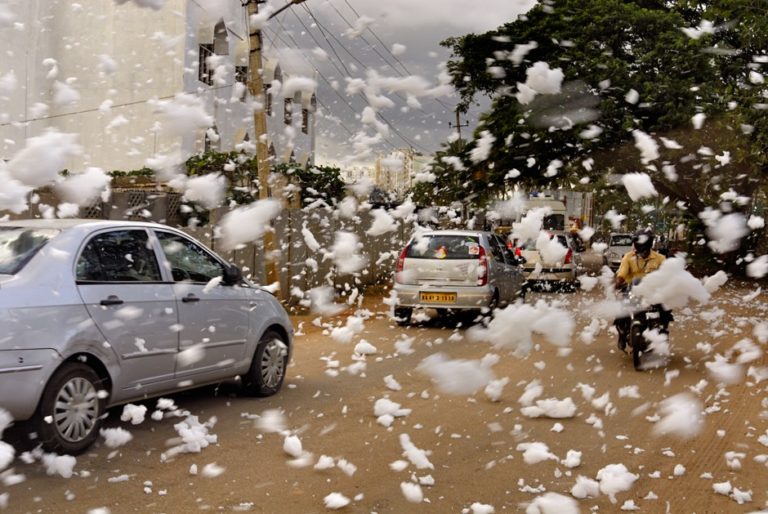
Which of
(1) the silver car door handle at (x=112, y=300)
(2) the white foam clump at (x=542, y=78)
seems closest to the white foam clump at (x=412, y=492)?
(1) the silver car door handle at (x=112, y=300)

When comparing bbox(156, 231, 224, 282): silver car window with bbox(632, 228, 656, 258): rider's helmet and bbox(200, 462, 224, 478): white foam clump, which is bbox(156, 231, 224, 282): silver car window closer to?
bbox(200, 462, 224, 478): white foam clump

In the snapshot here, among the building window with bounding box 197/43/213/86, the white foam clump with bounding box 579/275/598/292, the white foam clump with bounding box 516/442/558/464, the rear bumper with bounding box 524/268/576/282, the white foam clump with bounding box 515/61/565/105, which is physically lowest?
the white foam clump with bounding box 579/275/598/292

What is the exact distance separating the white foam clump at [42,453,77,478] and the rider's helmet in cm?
671

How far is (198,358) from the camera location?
6.62m

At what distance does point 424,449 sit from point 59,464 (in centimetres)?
235

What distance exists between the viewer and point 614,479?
199 inches

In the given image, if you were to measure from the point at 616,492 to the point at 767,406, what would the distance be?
10.5 feet

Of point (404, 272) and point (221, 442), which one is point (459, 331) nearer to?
point (404, 272)

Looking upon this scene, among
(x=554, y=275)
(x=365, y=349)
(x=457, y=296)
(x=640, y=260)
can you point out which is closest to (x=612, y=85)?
(x=554, y=275)

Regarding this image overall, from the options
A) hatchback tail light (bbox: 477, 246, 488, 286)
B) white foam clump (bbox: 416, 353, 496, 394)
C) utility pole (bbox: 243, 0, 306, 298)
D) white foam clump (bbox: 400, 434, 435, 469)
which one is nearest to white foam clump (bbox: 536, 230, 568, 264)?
hatchback tail light (bbox: 477, 246, 488, 286)

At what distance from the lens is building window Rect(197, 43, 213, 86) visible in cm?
2164

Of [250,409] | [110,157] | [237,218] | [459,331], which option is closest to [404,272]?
[459,331]

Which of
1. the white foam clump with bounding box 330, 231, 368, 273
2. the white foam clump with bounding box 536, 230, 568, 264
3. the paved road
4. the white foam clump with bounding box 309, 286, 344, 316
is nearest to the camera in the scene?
the paved road

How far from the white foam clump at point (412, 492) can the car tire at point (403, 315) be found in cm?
867
